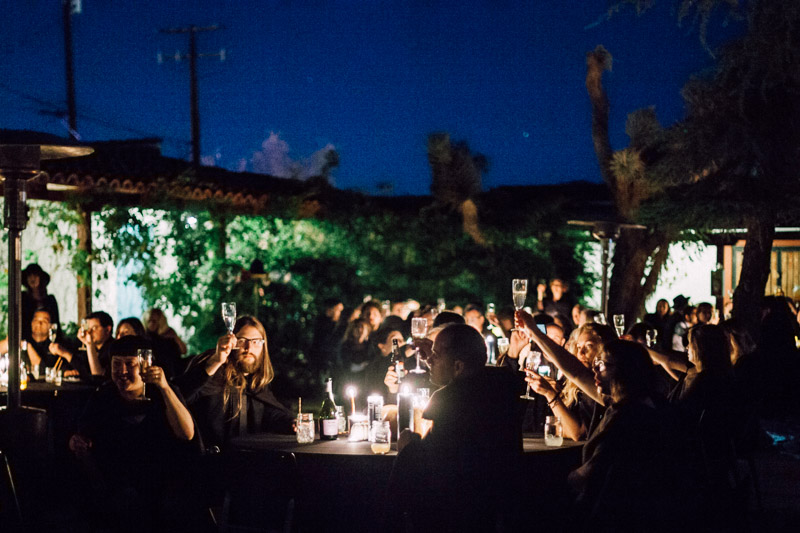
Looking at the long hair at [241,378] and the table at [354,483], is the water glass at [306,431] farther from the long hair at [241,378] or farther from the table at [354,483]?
the long hair at [241,378]

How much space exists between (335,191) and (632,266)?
4.89m

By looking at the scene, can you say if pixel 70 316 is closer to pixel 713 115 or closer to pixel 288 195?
pixel 288 195

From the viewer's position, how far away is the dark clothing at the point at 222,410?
6105 millimetres

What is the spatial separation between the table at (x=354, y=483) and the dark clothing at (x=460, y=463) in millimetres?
1505

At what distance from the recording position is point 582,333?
6.44 metres

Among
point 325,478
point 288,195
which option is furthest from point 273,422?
point 288,195

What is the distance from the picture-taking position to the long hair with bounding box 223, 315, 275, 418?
6.25 m

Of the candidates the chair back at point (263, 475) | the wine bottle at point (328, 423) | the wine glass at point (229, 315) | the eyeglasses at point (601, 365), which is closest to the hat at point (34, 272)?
the wine glass at point (229, 315)

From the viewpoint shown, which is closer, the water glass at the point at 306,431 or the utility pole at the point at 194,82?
the water glass at the point at 306,431

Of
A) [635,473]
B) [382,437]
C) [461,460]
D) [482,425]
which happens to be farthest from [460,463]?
[382,437]

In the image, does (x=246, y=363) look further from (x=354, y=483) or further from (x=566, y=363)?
(x=566, y=363)

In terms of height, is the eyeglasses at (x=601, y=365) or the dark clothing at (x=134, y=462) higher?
the eyeglasses at (x=601, y=365)

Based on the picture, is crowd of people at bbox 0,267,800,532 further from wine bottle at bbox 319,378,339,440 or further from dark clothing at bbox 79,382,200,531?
wine bottle at bbox 319,378,339,440

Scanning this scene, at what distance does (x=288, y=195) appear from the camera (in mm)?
14547
